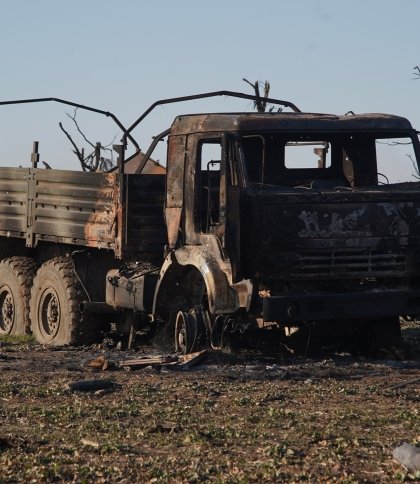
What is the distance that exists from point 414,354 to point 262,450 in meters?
5.41

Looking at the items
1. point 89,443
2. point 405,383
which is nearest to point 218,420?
point 89,443

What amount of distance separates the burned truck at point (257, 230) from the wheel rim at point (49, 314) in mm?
936

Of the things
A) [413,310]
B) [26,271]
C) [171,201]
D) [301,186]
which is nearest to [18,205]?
[26,271]

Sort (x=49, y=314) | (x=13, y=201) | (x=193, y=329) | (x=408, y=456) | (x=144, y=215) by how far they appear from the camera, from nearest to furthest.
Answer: (x=408, y=456) → (x=193, y=329) → (x=144, y=215) → (x=49, y=314) → (x=13, y=201)

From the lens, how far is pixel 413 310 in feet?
39.4

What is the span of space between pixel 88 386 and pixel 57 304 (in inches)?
200

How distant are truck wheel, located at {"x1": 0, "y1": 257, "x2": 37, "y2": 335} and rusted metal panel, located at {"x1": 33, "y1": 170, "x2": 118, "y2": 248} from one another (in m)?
→ 0.87

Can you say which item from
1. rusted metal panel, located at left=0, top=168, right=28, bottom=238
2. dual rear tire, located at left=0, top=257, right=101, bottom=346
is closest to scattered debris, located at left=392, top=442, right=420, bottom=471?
dual rear tire, located at left=0, top=257, right=101, bottom=346

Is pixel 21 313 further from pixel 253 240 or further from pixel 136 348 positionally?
pixel 253 240

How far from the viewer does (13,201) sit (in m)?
16.1

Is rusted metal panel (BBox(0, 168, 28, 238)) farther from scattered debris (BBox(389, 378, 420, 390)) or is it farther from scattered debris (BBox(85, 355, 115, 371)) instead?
scattered debris (BBox(389, 378, 420, 390))

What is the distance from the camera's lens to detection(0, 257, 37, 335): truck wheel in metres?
16.2

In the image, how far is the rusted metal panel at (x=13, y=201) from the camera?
625 inches

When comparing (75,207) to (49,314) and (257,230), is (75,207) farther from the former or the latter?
(257,230)
